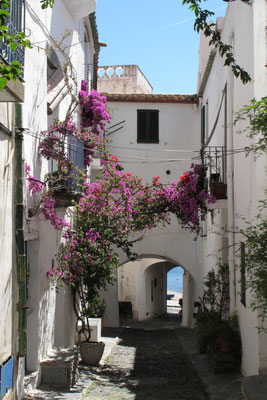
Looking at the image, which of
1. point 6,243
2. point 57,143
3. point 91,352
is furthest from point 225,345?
point 6,243

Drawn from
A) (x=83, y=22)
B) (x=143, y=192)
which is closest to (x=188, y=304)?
(x=143, y=192)

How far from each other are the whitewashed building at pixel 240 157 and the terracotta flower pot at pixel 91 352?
3124mm

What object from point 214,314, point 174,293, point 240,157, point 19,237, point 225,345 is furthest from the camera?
point 174,293

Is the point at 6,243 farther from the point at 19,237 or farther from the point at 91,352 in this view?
the point at 91,352

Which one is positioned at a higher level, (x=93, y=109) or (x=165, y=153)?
(x=93, y=109)

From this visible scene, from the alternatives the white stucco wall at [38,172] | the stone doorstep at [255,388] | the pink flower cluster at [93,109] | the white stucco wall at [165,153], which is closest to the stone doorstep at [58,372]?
the white stucco wall at [38,172]

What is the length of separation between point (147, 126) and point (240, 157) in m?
9.49

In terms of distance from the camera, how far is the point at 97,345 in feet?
40.6

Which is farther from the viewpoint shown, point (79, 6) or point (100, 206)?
point (79, 6)

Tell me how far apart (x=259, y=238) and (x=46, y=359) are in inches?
186

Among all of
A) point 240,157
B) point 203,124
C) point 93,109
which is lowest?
point 240,157

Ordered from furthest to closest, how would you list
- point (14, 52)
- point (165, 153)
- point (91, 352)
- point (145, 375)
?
1. point (165, 153)
2. point (91, 352)
3. point (145, 375)
4. point (14, 52)

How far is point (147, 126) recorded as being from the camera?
20234 mm

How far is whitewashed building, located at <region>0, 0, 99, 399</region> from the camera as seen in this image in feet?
23.7
